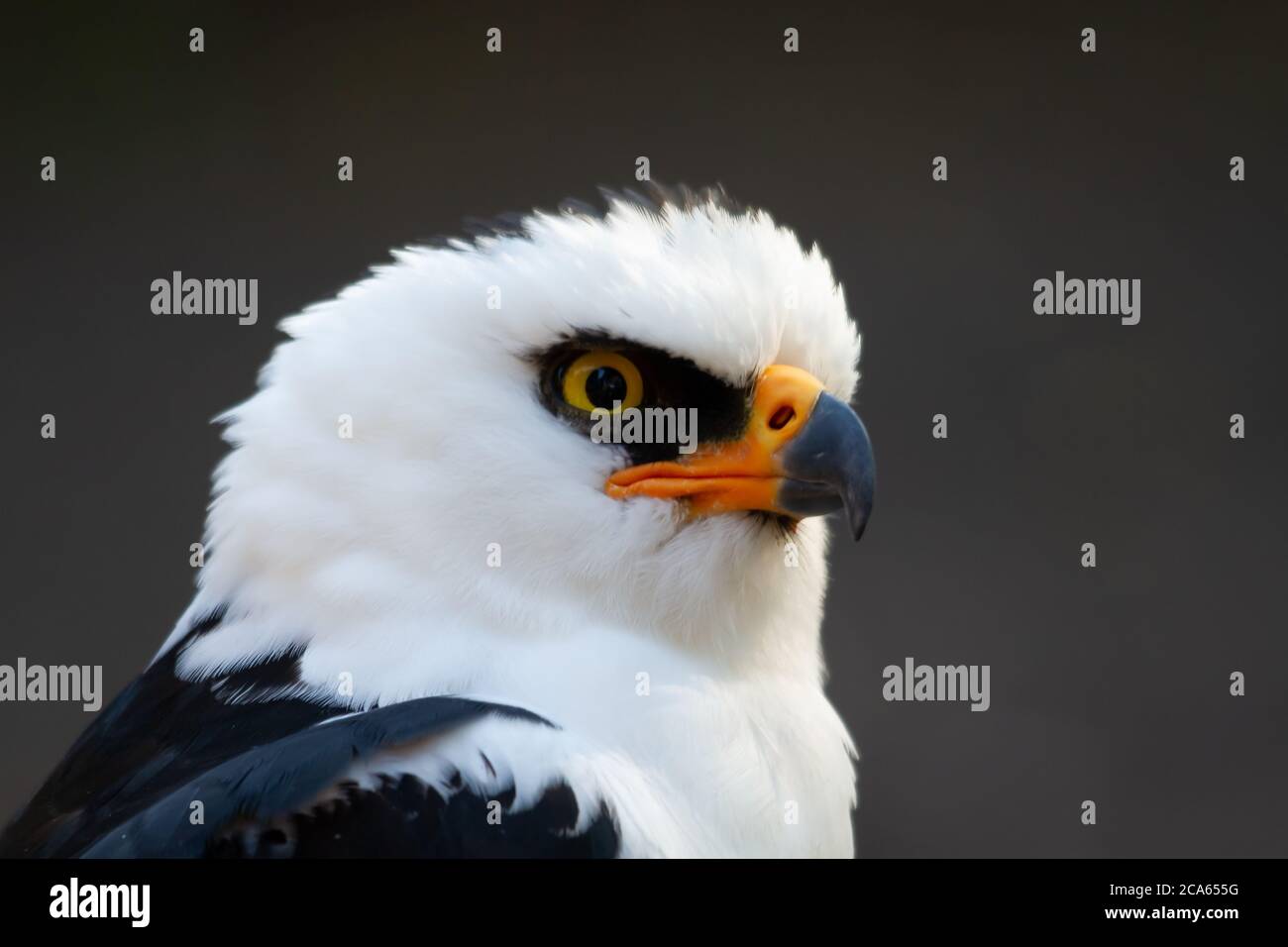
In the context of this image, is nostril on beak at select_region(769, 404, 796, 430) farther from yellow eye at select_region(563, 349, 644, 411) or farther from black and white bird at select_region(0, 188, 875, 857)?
yellow eye at select_region(563, 349, 644, 411)

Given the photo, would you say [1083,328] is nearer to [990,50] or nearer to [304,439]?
[990,50]

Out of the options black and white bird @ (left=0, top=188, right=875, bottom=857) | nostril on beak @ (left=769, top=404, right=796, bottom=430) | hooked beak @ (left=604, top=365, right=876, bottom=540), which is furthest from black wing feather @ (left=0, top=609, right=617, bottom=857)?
nostril on beak @ (left=769, top=404, right=796, bottom=430)

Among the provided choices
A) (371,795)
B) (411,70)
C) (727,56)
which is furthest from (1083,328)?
(371,795)

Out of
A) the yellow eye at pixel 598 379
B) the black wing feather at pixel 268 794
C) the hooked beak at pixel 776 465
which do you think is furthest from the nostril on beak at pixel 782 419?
the black wing feather at pixel 268 794

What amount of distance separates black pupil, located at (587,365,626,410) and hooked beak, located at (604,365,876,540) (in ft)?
0.32

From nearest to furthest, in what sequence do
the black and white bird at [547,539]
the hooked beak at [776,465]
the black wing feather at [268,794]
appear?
the black wing feather at [268,794] → the black and white bird at [547,539] → the hooked beak at [776,465]

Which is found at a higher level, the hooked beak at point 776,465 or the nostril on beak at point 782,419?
the nostril on beak at point 782,419

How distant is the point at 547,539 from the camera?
2098mm

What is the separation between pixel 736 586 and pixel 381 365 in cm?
55

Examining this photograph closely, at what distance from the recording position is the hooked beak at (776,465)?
7.02 ft

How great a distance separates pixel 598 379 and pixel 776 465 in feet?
0.85

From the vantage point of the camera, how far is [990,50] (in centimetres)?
446

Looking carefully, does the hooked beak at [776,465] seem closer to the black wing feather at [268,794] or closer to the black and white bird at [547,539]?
the black and white bird at [547,539]

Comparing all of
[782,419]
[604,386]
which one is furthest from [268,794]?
[782,419]
